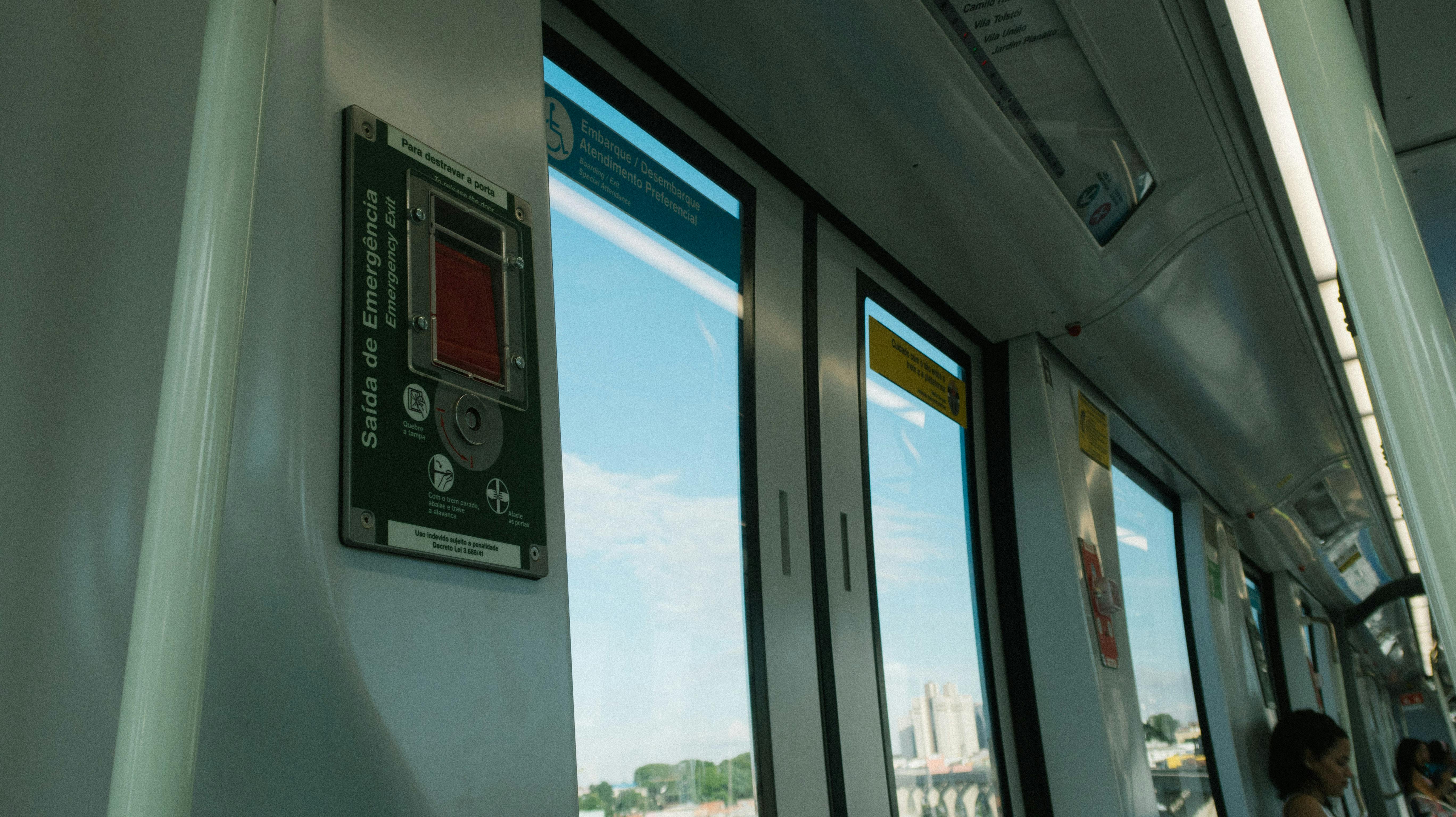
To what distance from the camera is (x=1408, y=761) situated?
6316 mm

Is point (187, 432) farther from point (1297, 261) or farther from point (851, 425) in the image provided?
point (1297, 261)

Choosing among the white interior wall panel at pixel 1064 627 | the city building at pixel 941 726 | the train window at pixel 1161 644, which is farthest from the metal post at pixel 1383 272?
the train window at pixel 1161 644

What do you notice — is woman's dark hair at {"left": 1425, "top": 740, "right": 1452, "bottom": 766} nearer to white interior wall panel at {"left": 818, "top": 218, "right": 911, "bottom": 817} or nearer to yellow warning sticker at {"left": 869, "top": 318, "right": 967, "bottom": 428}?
yellow warning sticker at {"left": 869, "top": 318, "right": 967, "bottom": 428}

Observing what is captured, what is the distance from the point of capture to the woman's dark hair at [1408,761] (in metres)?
6.26

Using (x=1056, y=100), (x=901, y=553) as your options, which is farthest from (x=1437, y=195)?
(x=901, y=553)

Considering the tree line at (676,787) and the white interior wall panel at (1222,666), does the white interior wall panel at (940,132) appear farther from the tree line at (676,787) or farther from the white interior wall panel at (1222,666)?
the white interior wall panel at (1222,666)

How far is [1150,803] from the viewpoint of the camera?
3.62 metres

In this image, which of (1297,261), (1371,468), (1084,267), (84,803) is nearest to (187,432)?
(84,803)

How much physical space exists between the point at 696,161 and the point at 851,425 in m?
0.83

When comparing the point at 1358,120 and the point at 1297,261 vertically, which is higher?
the point at 1297,261

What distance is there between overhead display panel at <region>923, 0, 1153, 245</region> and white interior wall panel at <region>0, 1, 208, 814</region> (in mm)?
1493

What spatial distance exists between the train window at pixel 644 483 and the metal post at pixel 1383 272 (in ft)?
4.94

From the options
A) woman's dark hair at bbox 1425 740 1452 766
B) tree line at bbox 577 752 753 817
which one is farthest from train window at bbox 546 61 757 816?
woman's dark hair at bbox 1425 740 1452 766

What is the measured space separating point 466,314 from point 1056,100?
177 centimetres
